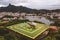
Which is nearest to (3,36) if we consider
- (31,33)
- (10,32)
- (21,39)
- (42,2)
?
(10,32)

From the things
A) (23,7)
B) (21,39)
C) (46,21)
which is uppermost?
(23,7)

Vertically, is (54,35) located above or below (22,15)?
below

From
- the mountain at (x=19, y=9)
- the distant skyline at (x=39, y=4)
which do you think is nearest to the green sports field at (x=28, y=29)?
the mountain at (x=19, y=9)

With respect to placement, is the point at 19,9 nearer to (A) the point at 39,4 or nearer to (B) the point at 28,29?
(A) the point at 39,4

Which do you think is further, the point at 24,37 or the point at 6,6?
the point at 6,6

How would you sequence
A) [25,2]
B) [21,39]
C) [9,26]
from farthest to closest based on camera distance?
[25,2]
[9,26]
[21,39]

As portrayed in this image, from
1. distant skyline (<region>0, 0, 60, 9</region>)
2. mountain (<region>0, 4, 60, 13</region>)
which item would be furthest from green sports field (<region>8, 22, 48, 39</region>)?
distant skyline (<region>0, 0, 60, 9</region>)

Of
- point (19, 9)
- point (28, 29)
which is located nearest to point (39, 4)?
point (19, 9)

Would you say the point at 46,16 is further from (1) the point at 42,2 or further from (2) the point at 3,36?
(2) the point at 3,36

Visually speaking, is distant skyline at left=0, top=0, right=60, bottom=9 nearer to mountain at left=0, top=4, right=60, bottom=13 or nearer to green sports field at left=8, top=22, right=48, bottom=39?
mountain at left=0, top=4, right=60, bottom=13
